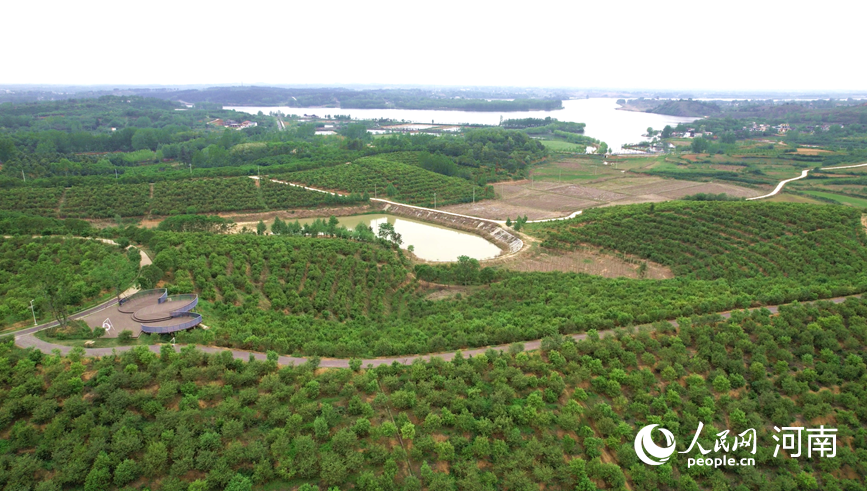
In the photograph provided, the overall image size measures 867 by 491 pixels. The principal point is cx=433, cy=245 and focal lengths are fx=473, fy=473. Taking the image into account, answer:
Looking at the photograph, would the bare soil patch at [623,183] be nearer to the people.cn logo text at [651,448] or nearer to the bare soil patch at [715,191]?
the bare soil patch at [715,191]

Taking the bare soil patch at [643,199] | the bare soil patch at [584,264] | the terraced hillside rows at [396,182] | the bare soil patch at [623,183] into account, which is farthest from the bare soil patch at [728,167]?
the bare soil patch at [584,264]

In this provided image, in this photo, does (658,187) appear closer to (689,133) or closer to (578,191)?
(578,191)

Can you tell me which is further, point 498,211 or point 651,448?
point 498,211

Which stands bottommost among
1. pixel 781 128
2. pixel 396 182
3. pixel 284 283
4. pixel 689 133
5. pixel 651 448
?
pixel 651 448

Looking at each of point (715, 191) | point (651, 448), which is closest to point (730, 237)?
point (651, 448)

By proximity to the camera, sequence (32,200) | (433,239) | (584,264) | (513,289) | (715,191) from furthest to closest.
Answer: (715,191), (433,239), (32,200), (584,264), (513,289)

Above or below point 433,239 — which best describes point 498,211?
above

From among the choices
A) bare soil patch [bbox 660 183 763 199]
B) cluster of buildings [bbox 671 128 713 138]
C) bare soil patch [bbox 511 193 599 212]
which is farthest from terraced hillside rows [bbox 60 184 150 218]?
cluster of buildings [bbox 671 128 713 138]

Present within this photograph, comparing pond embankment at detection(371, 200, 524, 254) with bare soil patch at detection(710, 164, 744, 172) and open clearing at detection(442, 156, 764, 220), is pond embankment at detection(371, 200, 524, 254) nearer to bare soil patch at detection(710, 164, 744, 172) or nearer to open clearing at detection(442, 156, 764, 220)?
open clearing at detection(442, 156, 764, 220)
